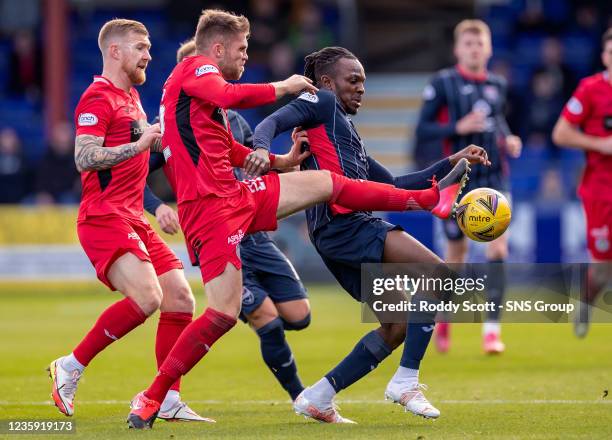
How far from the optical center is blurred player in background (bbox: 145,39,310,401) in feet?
25.1

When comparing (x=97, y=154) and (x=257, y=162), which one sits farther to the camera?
(x=97, y=154)

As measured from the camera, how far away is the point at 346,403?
7.91 metres

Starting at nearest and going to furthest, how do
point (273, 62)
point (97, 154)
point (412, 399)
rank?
point (412, 399)
point (97, 154)
point (273, 62)

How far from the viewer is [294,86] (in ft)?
21.2

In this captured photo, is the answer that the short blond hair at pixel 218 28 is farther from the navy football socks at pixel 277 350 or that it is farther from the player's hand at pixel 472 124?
the player's hand at pixel 472 124

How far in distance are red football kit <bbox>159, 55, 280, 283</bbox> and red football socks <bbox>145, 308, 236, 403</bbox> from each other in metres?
0.22

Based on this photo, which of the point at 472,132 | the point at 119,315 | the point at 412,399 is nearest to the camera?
the point at 412,399

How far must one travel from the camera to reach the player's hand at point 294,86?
642cm

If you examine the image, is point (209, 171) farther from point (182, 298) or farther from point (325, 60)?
point (182, 298)

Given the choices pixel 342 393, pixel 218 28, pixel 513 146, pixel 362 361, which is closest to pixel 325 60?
pixel 218 28

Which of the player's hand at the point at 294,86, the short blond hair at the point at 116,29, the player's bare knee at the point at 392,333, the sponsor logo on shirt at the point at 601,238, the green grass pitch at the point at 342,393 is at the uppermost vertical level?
the short blond hair at the point at 116,29

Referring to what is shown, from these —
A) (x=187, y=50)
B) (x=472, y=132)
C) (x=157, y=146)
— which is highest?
(x=187, y=50)

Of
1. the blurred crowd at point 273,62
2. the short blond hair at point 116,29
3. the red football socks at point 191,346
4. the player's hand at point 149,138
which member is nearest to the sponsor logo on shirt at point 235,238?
the red football socks at point 191,346

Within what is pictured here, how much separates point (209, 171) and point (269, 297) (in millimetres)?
1481
